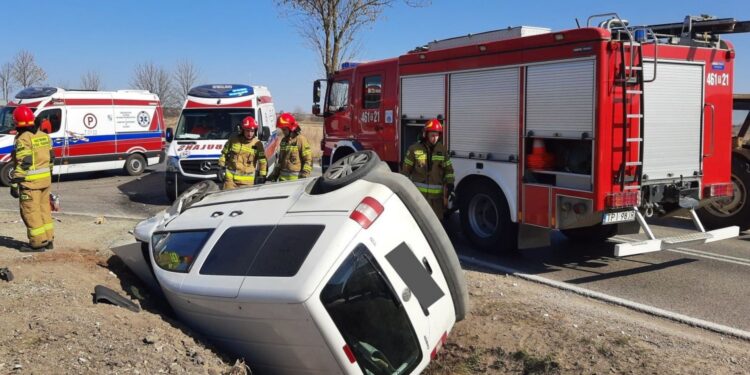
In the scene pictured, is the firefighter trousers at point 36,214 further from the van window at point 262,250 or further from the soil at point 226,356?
the van window at point 262,250

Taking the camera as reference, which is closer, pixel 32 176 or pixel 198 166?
pixel 32 176

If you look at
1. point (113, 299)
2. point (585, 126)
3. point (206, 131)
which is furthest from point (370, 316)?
point (206, 131)

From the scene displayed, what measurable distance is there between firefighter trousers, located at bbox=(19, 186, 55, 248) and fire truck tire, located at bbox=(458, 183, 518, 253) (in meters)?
5.19

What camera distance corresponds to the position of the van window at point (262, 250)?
12.4 feet

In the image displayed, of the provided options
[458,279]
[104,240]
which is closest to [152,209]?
[104,240]

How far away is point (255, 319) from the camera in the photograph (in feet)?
12.7

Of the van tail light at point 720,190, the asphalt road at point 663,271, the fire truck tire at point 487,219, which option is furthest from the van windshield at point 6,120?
the van tail light at point 720,190

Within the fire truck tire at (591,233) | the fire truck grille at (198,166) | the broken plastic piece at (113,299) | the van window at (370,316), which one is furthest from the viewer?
the fire truck grille at (198,166)

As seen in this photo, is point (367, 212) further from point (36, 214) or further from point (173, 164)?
point (173, 164)

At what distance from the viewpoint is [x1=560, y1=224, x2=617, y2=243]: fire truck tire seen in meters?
8.82

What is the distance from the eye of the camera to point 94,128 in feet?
56.1

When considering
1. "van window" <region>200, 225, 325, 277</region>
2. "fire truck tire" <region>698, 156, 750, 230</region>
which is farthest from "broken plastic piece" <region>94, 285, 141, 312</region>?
"fire truck tire" <region>698, 156, 750, 230</region>

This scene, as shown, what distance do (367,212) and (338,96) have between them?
8.35m

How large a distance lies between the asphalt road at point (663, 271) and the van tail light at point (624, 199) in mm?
876
